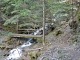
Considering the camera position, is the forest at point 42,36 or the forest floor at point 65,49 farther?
the forest at point 42,36

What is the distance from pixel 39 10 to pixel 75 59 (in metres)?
5.86

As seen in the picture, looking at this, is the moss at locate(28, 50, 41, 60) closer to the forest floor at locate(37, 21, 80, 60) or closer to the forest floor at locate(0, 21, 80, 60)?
the forest floor at locate(0, 21, 80, 60)

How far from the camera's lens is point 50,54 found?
11.0 m

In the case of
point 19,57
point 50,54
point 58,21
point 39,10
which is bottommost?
point 19,57

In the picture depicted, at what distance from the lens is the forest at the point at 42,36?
37.4 feet

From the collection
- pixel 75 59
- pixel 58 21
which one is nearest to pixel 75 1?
pixel 58 21

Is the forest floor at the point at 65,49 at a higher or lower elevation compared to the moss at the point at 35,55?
higher

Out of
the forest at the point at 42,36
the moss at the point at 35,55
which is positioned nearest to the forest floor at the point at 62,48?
the forest at the point at 42,36

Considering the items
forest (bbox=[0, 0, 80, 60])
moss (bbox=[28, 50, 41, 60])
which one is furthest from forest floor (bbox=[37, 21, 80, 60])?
moss (bbox=[28, 50, 41, 60])

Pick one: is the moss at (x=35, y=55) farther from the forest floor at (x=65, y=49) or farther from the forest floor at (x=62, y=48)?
the forest floor at (x=65, y=49)

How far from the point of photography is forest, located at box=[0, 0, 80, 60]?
11.4 m

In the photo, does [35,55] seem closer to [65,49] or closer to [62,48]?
[62,48]

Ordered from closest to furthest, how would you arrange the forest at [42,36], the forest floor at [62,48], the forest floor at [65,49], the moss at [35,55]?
the forest floor at [65,49] < the forest floor at [62,48] < the forest at [42,36] < the moss at [35,55]

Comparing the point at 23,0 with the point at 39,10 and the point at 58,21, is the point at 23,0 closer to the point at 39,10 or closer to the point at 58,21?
the point at 39,10
